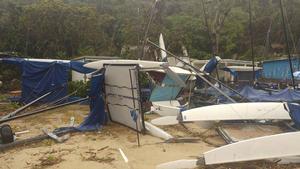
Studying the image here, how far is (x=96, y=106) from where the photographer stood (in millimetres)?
12102

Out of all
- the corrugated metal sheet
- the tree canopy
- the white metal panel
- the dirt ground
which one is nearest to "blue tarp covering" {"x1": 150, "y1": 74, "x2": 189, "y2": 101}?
the white metal panel

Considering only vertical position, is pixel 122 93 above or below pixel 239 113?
above

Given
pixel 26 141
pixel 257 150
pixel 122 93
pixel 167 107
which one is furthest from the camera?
pixel 167 107

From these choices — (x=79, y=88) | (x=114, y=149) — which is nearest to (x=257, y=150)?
(x=114, y=149)

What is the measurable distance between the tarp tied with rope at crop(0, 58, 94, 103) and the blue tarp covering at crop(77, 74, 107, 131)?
5.29 metres

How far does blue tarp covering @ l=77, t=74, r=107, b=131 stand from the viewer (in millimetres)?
11820

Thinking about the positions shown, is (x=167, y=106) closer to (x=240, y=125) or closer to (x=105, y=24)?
(x=240, y=125)

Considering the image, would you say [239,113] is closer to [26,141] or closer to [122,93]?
[122,93]

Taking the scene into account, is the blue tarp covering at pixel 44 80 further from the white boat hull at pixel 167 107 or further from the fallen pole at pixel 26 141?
the fallen pole at pixel 26 141

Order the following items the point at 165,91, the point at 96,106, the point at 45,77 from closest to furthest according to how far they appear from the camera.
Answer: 1. the point at 96,106
2. the point at 165,91
3. the point at 45,77

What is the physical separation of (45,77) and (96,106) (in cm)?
675

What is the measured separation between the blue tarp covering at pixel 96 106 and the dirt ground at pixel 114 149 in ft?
1.21

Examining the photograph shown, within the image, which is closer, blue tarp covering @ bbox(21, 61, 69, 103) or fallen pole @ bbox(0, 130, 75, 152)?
fallen pole @ bbox(0, 130, 75, 152)

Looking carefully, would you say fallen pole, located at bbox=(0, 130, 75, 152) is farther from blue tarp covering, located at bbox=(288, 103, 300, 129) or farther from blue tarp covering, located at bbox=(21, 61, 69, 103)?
blue tarp covering, located at bbox=(21, 61, 69, 103)
